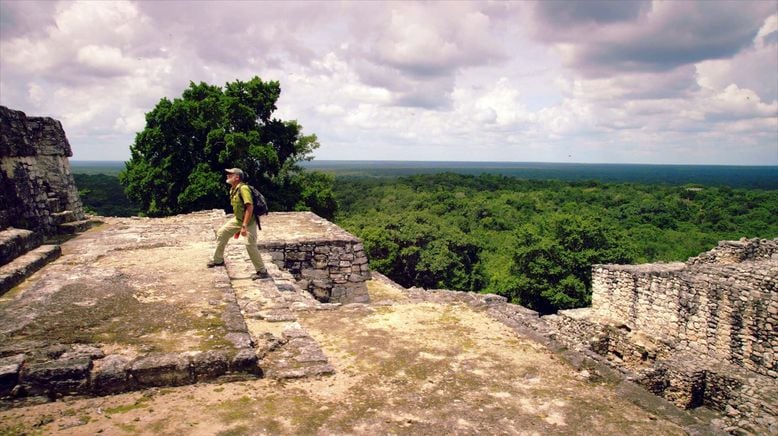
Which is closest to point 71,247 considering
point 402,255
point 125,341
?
point 125,341

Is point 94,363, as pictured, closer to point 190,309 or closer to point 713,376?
point 190,309

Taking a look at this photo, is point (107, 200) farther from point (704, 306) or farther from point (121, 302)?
point (704, 306)

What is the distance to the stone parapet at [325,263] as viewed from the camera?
379 inches

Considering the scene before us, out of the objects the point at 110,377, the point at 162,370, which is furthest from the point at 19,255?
the point at 162,370

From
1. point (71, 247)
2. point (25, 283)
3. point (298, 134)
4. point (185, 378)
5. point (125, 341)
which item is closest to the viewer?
point (185, 378)

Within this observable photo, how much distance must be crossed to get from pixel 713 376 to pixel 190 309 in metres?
9.36

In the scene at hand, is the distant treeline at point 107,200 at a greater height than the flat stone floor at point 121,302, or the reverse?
the flat stone floor at point 121,302

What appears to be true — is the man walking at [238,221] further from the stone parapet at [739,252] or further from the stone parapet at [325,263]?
the stone parapet at [739,252]

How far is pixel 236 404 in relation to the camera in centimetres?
344

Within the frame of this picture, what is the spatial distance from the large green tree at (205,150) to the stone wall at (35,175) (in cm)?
720

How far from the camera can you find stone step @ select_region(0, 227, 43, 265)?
6039 millimetres

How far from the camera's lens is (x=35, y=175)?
854 cm

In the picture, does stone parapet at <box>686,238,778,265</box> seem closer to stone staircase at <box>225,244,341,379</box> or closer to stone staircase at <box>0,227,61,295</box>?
stone staircase at <box>225,244,341,379</box>

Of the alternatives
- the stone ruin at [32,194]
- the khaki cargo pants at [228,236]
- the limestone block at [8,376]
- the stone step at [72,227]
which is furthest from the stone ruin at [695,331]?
the stone step at [72,227]
